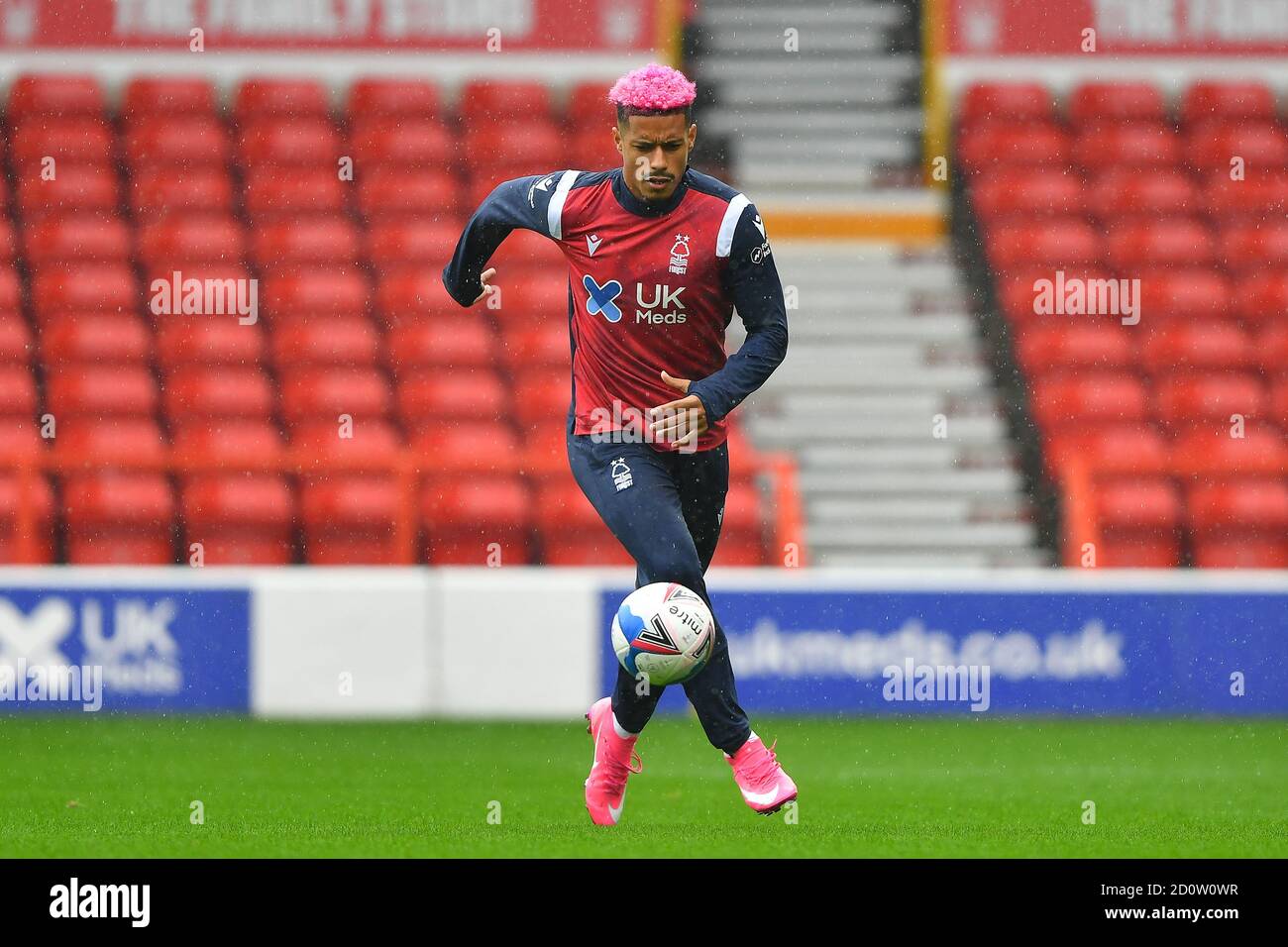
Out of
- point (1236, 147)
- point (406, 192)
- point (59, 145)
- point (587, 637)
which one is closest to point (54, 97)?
point (59, 145)

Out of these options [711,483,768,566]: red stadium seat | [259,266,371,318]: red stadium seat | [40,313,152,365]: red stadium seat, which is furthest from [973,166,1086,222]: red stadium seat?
[40,313,152,365]: red stadium seat

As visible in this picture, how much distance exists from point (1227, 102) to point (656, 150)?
424 inches

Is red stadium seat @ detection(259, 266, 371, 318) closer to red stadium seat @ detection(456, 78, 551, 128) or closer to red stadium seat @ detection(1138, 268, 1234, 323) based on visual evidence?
red stadium seat @ detection(456, 78, 551, 128)

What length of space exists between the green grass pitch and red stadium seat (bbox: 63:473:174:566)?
2.05 m

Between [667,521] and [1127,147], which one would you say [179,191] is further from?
[667,521]

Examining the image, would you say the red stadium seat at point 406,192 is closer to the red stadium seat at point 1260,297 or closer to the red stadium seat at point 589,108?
the red stadium seat at point 589,108

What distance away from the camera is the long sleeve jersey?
6.12 m

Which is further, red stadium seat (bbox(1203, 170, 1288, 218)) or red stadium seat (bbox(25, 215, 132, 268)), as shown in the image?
red stadium seat (bbox(1203, 170, 1288, 218))

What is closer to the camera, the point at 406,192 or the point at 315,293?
the point at 315,293

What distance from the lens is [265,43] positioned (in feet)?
49.7

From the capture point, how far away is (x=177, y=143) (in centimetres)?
1454

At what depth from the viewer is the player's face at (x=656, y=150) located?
5.98 m

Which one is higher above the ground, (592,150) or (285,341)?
(592,150)

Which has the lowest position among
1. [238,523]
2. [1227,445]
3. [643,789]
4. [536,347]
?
[643,789]
